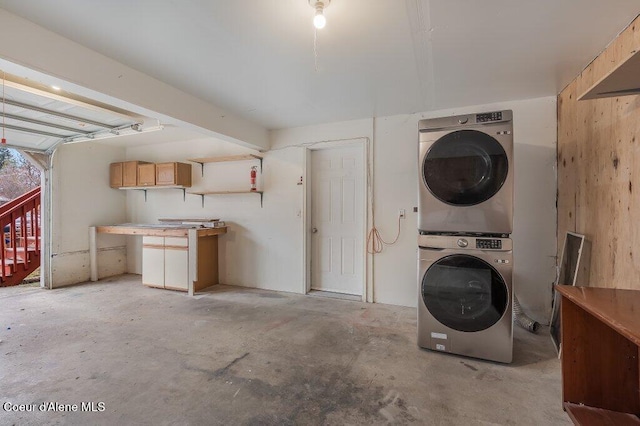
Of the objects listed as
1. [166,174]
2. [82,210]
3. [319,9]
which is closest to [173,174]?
[166,174]

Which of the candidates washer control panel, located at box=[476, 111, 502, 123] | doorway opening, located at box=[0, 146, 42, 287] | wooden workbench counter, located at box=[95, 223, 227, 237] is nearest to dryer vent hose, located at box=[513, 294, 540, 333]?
washer control panel, located at box=[476, 111, 502, 123]

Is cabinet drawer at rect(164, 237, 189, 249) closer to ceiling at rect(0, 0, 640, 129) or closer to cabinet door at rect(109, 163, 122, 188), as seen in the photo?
cabinet door at rect(109, 163, 122, 188)

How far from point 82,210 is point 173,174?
72.3 inches

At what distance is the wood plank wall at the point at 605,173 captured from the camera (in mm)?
1829

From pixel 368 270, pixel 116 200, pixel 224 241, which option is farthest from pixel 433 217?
pixel 116 200

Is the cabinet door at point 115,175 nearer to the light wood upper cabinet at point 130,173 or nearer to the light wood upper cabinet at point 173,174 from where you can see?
the light wood upper cabinet at point 130,173

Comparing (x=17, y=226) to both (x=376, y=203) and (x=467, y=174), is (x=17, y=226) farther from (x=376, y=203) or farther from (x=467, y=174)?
(x=467, y=174)

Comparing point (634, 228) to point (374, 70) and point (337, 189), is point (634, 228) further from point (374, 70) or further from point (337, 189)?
point (337, 189)

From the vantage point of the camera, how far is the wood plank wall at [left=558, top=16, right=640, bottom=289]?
6.00 ft

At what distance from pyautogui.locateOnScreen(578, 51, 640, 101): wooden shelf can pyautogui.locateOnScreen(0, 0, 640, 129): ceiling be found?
62 cm

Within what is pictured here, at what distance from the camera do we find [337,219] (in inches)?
163

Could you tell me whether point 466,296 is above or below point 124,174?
below

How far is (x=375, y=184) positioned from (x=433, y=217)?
143cm

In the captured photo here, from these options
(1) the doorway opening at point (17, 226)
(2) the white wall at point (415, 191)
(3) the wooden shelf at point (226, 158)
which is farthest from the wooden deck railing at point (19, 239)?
(2) the white wall at point (415, 191)
